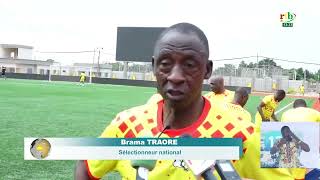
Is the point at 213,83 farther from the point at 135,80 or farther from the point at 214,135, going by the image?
the point at 135,80

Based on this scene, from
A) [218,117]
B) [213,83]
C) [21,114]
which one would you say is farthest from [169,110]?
[21,114]

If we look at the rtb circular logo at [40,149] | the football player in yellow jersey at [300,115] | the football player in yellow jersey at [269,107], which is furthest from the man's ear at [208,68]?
the football player in yellow jersey at [269,107]

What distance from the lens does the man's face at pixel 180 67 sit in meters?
1.52

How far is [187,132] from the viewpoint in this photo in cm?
171

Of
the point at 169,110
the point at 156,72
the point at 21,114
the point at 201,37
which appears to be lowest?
the point at 21,114

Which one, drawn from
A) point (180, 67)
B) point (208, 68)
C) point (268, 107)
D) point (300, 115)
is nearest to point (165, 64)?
point (180, 67)

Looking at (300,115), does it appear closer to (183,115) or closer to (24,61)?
(183,115)

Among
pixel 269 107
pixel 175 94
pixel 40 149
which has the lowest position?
pixel 269 107

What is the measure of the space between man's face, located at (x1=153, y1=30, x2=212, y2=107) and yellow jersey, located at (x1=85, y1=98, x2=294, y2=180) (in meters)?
0.15

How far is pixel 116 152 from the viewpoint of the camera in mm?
1337

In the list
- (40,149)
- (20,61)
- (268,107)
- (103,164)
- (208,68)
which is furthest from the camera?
(20,61)

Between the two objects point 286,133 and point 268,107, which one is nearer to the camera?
point 286,133

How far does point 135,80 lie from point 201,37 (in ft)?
154

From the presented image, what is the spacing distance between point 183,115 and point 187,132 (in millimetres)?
57
